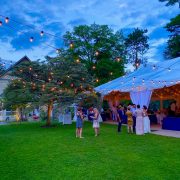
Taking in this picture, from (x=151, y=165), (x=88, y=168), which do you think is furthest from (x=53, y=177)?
(x=151, y=165)

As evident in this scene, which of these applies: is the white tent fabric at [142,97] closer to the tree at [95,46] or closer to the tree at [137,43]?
the tree at [95,46]

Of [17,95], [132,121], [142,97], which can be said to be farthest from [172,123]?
[17,95]

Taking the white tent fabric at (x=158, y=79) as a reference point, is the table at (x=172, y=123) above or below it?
below

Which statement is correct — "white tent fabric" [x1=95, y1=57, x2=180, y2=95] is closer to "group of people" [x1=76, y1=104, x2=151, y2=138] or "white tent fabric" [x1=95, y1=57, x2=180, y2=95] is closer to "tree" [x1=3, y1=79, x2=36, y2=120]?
"group of people" [x1=76, y1=104, x2=151, y2=138]

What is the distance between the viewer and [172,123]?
14.4 metres

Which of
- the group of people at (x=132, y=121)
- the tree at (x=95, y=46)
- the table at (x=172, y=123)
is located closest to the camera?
the group of people at (x=132, y=121)

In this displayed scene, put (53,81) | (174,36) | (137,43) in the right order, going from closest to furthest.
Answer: (53,81) → (174,36) → (137,43)

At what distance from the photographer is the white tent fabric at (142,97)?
55.0 feet

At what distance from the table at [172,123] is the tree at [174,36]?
18.1 meters

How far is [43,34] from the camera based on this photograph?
27.9 feet

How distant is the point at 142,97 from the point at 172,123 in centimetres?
320

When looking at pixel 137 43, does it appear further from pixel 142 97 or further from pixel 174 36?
pixel 142 97

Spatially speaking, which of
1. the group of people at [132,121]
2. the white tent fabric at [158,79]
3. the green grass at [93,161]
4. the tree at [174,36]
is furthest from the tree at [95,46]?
the green grass at [93,161]

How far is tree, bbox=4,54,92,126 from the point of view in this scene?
1778 centimetres
